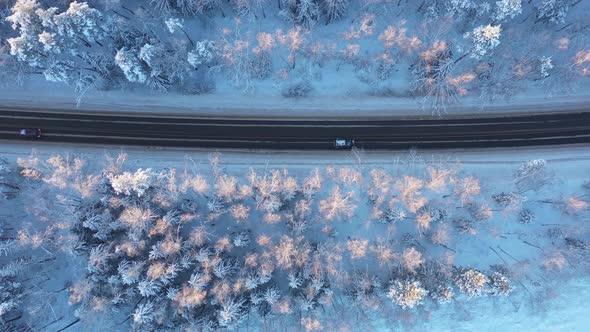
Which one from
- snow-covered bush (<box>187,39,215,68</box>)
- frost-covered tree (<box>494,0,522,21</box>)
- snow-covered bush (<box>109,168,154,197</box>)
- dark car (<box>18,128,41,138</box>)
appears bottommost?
snow-covered bush (<box>109,168,154,197</box>)

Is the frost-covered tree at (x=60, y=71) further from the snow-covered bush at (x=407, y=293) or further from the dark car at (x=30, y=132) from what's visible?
the snow-covered bush at (x=407, y=293)

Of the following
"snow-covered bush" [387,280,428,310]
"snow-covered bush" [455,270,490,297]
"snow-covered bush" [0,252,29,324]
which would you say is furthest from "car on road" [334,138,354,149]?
"snow-covered bush" [0,252,29,324]

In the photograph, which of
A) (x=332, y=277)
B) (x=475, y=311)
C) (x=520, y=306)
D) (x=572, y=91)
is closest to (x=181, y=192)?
(x=332, y=277)

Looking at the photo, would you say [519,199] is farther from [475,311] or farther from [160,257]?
[160,257]

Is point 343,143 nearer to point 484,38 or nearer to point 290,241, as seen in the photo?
point 290,241

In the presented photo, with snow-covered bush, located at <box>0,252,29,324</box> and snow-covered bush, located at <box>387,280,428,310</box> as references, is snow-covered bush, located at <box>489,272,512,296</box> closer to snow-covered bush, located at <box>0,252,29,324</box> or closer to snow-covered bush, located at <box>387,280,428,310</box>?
snow-covered bush, located at <box>387,280,428,310</box>

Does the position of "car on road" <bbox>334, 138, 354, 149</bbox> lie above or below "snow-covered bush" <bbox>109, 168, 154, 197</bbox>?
above
